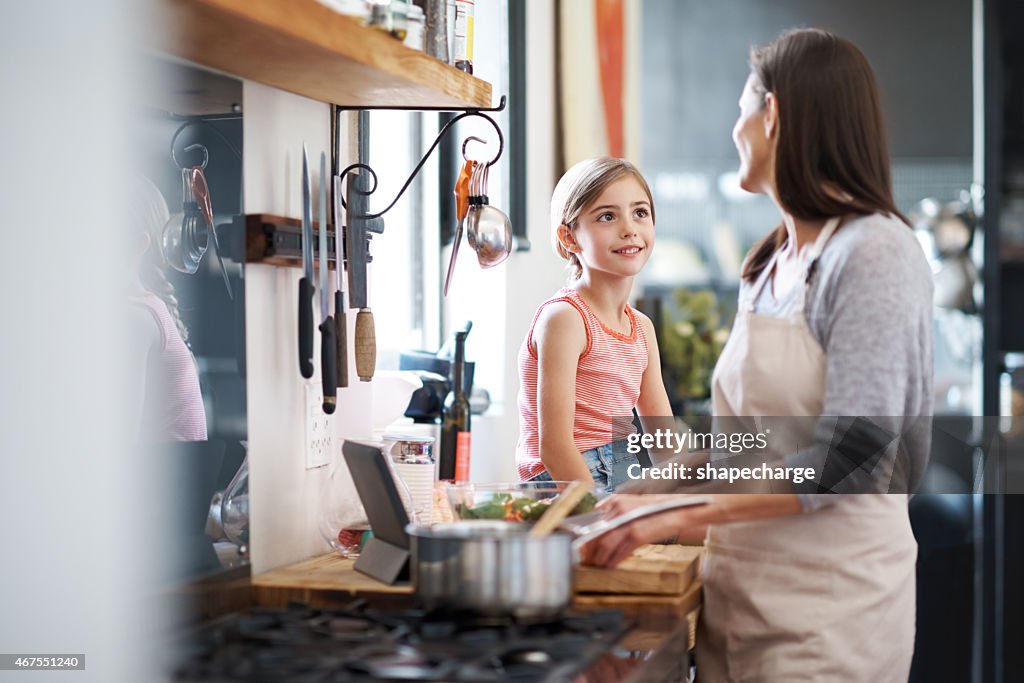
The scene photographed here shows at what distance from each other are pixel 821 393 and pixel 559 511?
0.36m

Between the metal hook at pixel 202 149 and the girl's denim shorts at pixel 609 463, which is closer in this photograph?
the metal hook at pixel 202 149

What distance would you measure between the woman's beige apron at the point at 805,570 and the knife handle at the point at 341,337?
537 mm

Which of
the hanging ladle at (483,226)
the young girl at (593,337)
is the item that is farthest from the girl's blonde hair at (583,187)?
the hanging ladle at (483,226)

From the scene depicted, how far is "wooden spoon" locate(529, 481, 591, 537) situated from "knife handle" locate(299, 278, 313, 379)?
1.34 ft

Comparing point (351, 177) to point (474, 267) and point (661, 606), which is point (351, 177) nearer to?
point (661, 606)

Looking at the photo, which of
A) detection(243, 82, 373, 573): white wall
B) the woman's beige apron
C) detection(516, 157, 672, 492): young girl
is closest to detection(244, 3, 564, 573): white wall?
detection(243, 82, 373, 573): white wall

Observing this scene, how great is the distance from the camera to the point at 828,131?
1.46 m

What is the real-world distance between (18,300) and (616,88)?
3.17 metres

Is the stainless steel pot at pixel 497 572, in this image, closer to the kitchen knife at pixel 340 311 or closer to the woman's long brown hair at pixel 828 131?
the kitchen knife at pixel 340 311

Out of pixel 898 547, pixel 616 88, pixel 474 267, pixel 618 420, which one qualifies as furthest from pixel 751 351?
pixel 616 88

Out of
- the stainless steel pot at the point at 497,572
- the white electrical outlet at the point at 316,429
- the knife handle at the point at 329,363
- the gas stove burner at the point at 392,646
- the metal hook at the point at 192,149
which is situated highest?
the metal hook at the point at 192,149

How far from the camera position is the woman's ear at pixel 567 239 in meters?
2.15

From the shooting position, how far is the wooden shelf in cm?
119

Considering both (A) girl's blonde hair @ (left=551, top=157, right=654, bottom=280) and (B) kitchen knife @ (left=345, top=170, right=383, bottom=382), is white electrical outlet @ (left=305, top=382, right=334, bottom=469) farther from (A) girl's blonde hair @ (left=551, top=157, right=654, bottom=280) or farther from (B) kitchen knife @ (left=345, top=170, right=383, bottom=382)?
(A) girl's blonde hair @ (left=551, top=157, right=654, bottom=280)
